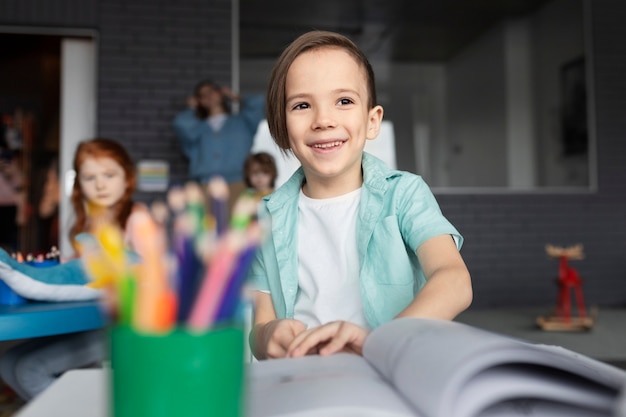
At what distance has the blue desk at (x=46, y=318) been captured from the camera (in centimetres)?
109

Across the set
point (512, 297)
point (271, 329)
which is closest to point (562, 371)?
point (271, 329)

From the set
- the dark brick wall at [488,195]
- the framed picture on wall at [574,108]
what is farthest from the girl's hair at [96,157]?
the framed picture on wall at [574,108]

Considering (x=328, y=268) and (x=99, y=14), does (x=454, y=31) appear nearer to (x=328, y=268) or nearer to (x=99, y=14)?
(x=99, y=14)

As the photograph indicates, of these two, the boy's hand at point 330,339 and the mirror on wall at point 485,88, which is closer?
the boy's hand at point 330,339

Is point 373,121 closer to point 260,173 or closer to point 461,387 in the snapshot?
point 461,387

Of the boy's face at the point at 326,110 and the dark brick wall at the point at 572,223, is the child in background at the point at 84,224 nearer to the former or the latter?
the boy's face at the point at 326,110

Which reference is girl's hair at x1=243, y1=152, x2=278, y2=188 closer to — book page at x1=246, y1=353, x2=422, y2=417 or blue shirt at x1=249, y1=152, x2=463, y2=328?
blue shirt at x1=249, y1=152, x2=463, y2=328

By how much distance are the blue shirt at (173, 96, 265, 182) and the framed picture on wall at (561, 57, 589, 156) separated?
254 cm

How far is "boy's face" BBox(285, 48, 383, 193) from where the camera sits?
0.97 metres

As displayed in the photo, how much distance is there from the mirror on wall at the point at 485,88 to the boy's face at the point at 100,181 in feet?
10.1

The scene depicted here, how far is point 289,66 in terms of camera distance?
1.01 meters

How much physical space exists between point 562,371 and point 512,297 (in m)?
4.67

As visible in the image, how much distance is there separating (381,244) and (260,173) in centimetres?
285

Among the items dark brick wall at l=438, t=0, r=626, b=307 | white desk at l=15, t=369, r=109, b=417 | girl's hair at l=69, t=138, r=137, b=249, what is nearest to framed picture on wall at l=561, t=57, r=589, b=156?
dark brick wall at l=438, t=0, r=626, b=307
